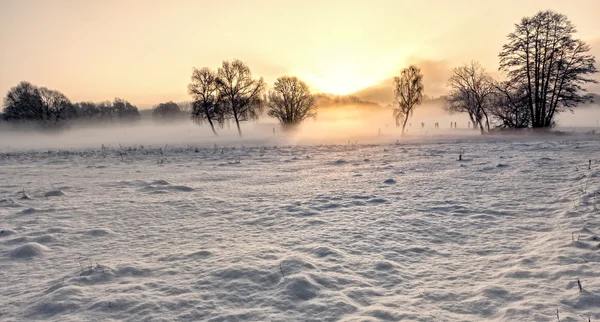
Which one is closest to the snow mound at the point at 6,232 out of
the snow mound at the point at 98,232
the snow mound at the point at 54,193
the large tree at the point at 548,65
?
the snow mound at the point at 98,232

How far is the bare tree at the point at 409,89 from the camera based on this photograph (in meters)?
43.2

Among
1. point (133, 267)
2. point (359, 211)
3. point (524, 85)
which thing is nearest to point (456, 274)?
point (359, 211)

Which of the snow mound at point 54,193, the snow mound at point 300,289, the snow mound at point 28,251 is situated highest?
the snow mound at point 54,193

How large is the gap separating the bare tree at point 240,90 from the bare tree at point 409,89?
2021 centimetres

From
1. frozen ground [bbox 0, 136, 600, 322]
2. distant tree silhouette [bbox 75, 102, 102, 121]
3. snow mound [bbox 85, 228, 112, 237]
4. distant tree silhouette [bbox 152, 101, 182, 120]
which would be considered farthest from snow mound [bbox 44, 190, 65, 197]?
distant tree silhouette [bbox 152, 101, 182, 120]

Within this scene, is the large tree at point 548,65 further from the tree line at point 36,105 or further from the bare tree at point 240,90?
the tree line at point 36,105

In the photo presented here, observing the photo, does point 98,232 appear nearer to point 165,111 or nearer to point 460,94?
point 460,94

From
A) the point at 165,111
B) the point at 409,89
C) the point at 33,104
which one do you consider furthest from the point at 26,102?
the point at 409,89

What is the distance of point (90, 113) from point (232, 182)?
11733 cm

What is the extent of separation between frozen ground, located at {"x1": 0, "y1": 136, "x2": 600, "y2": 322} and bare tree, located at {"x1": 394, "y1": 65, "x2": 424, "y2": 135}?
1490 inches

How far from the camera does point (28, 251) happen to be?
4012 millimetres

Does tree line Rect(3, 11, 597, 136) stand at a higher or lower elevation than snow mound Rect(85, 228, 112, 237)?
higher

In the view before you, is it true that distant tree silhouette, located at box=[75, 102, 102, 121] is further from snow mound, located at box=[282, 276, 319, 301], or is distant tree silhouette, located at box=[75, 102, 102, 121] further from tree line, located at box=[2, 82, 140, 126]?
snow mound, located at box=[282, 276, 319, 301]

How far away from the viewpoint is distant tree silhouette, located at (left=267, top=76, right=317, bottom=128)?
162ft
